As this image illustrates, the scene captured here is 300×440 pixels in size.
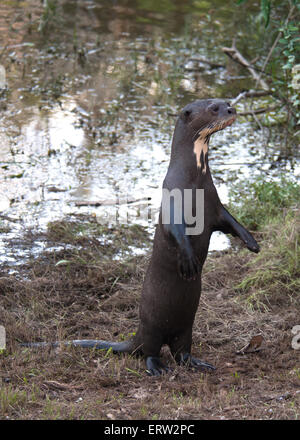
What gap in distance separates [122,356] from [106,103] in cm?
481

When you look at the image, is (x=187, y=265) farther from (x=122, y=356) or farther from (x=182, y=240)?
(x=122, y=356)

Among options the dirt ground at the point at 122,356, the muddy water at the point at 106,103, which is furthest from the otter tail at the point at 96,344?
the muddy water at the point at 106,103

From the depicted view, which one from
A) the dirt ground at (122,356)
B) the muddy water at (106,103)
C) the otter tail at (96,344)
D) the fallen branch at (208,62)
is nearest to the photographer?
the dirt ground at (122,356)

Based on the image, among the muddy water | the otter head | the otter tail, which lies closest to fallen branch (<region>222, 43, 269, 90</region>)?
the muddy water

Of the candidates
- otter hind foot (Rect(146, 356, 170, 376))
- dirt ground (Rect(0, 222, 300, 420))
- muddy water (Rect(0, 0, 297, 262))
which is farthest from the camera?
muddy water (Rect(0, 0, 297, 262))

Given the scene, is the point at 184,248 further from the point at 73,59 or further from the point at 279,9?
the point at 279,9

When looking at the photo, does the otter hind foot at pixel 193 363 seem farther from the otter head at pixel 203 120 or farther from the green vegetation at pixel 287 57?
the green vegetation at pixel 287 57

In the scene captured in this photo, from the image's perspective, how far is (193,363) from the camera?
163 inches

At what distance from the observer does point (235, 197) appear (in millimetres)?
6637

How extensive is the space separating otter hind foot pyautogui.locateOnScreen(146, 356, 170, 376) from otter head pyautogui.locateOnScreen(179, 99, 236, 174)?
42.2 inches

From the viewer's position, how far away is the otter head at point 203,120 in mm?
3826

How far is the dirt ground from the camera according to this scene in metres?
3.53

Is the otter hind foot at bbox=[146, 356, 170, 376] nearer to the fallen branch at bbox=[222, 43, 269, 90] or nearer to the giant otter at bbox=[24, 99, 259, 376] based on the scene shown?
the giant otter at bbox=[24, 99, 259, 376]

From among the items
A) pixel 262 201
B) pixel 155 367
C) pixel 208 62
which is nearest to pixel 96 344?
pixel 155 367
